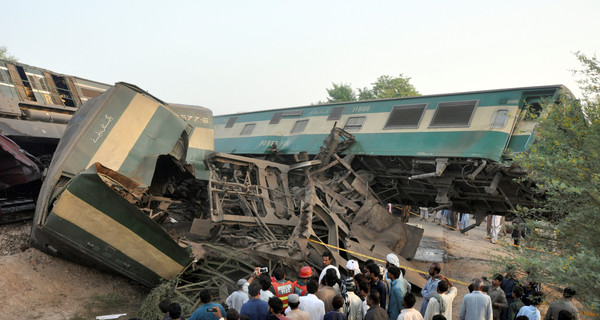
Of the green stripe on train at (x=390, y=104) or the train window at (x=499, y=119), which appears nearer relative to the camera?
the train window at (x=499, y=119)

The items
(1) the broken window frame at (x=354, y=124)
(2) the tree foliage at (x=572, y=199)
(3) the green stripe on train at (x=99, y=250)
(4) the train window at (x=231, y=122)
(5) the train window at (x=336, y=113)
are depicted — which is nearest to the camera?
(2) the tree foliage at (x=572, y=199)

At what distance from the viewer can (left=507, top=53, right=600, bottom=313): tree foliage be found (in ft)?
15.0

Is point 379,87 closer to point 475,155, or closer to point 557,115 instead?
point 475,155

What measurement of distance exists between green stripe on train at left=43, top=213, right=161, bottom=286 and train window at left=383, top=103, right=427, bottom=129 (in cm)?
813

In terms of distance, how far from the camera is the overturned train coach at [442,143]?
1051 centimetres

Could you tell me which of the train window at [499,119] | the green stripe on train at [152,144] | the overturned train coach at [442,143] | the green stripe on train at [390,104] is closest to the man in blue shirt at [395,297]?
the overturned train coach at [442,143]

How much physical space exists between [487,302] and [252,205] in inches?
251

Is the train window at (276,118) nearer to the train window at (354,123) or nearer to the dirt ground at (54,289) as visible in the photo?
the train window at (354,123)

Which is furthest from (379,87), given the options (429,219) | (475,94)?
(475,94)

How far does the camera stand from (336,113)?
49.6 feet

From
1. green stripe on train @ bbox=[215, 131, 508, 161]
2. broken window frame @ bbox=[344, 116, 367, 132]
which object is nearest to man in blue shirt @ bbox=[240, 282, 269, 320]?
green stripe on train @ bbox=[215, 131, 508, 161]

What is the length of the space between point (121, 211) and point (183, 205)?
644cm

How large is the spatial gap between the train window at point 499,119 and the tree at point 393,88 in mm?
27034

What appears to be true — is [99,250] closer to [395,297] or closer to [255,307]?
[255,307]
